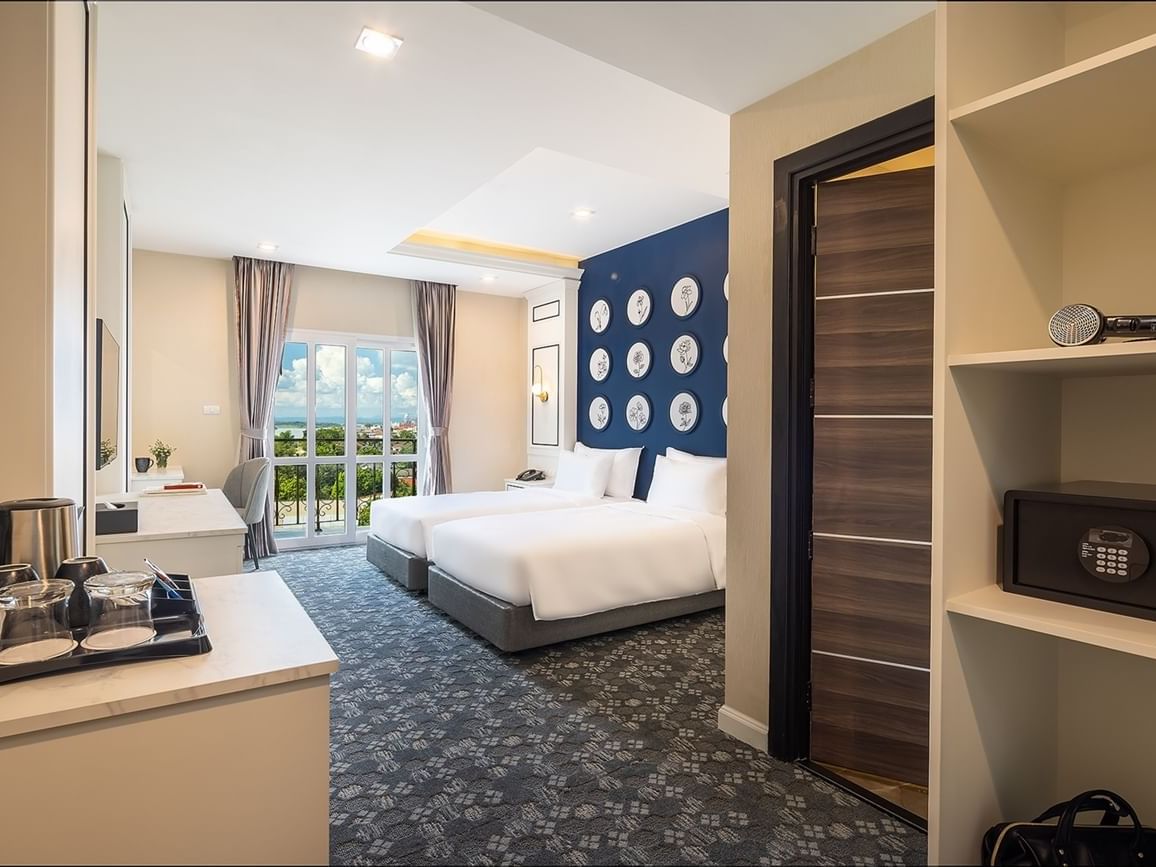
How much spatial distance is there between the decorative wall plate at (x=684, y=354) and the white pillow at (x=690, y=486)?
2.37 ft

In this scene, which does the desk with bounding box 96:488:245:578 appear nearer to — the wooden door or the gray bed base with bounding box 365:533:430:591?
the wooden door

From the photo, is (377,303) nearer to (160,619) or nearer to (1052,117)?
(160,619)

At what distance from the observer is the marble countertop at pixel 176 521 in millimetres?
1476

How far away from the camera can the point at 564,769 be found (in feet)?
6.58

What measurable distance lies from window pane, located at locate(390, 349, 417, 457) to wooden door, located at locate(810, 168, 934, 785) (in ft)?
15.8

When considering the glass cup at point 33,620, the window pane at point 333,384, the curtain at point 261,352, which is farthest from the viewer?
the window pane at point 333,384

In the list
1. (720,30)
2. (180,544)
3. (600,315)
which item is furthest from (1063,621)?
(600,315)

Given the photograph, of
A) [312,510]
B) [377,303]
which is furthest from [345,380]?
[312,510]

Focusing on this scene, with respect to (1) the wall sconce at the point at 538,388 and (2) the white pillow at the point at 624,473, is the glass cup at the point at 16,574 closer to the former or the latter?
(2) the white pillow at the point at 624,473

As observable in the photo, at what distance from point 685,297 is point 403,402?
2.95 meters

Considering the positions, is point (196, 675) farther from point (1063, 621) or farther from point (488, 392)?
point (488, 392)

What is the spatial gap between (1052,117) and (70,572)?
5.48 ft

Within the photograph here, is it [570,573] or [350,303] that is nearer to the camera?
[570,573]

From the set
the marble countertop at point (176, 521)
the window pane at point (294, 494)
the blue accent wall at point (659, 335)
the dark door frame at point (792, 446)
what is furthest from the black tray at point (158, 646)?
the blue accent wall at point (659, 335)
